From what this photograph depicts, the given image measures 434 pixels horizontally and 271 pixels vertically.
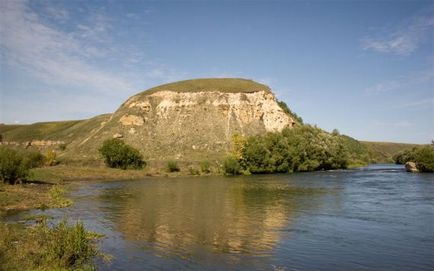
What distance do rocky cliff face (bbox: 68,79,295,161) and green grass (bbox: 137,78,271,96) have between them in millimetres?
660

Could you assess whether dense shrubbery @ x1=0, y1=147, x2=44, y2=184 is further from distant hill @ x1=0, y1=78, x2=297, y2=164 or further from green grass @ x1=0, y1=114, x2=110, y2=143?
green grass @ x1=0, y1=114, x2=110, y2=143

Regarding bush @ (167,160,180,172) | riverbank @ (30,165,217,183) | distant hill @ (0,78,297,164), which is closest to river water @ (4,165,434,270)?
riverbank @ (30,165,217,183)

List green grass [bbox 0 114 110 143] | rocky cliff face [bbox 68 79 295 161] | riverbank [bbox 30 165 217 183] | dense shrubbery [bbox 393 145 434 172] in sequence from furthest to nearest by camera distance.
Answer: green grass [bbox 0 114 110 143]
rocky cliff face [bbox 68 79 295 161]
riverbank [bbox 30 165 217 183]
dense shrubbery [bbox 393 145 434 172]

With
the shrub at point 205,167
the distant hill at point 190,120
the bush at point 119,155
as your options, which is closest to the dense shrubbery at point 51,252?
the shrub at point 205,167

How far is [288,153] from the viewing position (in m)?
94.2

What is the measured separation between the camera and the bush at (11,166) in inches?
1800

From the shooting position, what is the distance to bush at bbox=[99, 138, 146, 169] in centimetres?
9831

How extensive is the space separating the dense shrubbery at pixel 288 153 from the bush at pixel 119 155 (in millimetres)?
23755

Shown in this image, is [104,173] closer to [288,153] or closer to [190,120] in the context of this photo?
[288,153]

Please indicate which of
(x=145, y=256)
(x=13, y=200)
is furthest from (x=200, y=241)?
(x=13, y=200)

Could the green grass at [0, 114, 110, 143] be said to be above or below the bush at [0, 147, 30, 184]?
above

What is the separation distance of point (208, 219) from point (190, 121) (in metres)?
96.4

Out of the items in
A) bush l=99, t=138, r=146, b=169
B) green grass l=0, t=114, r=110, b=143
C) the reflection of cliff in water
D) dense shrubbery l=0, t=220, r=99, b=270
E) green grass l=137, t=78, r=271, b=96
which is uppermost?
green grass l=137, t=78, r=271, b=96

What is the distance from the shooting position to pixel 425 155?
261 feet
